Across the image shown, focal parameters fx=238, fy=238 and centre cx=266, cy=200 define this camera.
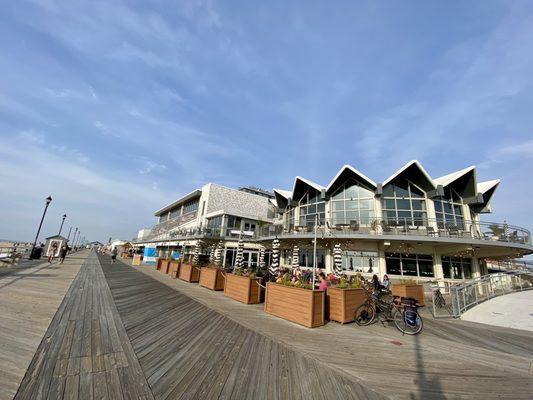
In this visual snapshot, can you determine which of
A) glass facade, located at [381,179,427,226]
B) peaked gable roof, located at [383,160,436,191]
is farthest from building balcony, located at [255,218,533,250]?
peaked gable roof, located at [383,160,436,191]

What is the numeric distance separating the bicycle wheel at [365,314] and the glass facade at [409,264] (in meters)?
11.1

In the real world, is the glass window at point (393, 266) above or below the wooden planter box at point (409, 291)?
above

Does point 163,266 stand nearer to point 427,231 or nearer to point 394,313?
point 394,313

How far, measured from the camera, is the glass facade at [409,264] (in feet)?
54.9

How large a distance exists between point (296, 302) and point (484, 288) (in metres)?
11.1

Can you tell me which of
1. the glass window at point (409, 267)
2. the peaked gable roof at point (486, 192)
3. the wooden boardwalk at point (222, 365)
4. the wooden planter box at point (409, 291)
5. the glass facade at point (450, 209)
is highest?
the peaked gable roof at point (486, 192)

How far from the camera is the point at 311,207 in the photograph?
23.1 metres

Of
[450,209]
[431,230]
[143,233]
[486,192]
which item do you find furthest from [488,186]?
[143,233]

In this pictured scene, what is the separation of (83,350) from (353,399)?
4.77 m

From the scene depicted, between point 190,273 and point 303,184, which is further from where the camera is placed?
point 303,184

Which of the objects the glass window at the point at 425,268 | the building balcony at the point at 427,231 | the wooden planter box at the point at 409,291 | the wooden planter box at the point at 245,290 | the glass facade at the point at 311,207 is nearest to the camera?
the wooden planter box at the point at 245,290

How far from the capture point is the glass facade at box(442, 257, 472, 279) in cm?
1706

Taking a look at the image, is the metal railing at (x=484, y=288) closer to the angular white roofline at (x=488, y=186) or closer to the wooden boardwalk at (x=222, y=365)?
the angular white roofline at (x=488, y=186)

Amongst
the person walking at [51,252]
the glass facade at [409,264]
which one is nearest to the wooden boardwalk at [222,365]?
the glass facade at [409,264]
